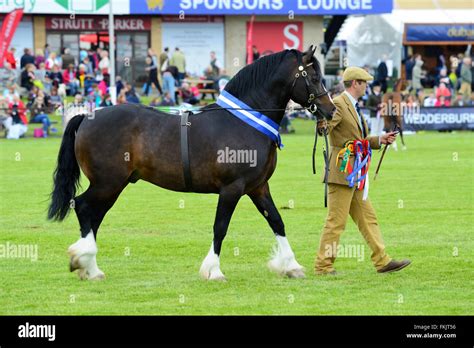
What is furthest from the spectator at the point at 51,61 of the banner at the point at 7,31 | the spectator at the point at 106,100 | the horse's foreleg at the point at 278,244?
the horse's foreleg at the point at 278,244

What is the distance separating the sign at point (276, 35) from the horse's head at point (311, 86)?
34.3 meters

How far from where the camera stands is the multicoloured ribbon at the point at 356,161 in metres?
10.2

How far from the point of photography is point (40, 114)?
109 feet

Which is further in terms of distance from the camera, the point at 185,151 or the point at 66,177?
the point at 66,177

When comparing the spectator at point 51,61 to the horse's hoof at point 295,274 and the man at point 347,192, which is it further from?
the horse's hoof at point 295,274

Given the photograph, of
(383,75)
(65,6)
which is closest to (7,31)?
(65,6)

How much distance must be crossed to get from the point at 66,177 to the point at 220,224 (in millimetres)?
1820

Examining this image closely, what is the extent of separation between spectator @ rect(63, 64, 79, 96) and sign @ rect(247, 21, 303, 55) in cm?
1005

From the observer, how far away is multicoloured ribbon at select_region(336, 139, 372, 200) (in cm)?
1021

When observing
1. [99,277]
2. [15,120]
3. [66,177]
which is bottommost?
[15,120]

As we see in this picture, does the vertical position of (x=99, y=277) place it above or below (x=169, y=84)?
below

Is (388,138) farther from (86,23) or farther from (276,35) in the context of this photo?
(276,35)

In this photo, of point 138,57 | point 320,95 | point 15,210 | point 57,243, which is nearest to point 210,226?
point 57,243

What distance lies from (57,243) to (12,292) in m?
3.26
